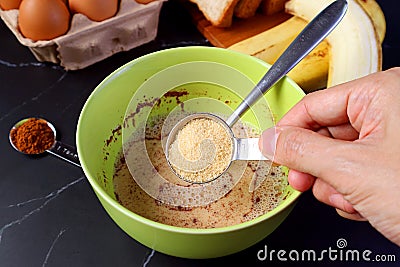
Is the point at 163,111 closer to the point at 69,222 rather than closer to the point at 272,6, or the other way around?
the point at 69,222

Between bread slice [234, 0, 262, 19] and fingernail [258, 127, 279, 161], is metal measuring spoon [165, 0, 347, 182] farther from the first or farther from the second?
bread slice [234, 0, 262, 19]

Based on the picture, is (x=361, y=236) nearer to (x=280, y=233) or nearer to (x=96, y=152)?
(x=280, y=233)

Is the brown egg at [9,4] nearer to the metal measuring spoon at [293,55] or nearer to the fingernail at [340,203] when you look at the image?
the metal measuring spoon at [293,55]

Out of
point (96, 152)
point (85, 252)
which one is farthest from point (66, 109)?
point (85, 252)

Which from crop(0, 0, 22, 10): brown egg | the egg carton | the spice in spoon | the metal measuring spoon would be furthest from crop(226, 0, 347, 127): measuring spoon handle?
crop(0, 0, 22, 10): brown egg

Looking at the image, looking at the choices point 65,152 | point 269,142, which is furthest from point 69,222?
point 269,142

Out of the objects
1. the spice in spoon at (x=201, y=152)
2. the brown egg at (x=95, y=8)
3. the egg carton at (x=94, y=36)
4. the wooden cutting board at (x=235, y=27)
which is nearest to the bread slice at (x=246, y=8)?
the wooden cutting board at (x=235, y=27)

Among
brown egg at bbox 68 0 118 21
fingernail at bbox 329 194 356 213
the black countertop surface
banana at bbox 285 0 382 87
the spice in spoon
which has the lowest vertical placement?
the black countertop surface
